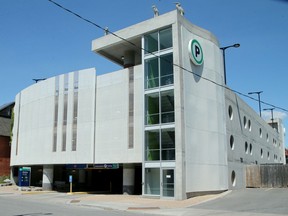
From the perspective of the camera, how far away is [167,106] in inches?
1097

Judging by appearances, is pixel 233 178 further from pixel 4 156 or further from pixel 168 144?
pixel 4 156

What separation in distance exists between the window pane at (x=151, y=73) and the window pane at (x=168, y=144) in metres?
3.70

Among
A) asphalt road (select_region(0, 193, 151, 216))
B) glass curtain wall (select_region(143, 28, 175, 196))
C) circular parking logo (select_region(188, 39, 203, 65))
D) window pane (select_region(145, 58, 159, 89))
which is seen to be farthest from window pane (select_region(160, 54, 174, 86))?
asphalt road (select_region(0, 193, 151, 216))

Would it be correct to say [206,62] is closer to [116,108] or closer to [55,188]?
[116,108]

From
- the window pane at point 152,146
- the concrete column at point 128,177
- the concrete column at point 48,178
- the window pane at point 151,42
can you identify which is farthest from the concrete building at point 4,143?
the window pane at point 151,42

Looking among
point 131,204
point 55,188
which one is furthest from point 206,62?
point 55,188

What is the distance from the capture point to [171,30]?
1104 inches

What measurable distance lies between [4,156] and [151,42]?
32.8m

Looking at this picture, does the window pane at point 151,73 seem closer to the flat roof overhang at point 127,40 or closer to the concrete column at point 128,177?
the flat roof overhang at point 127,40

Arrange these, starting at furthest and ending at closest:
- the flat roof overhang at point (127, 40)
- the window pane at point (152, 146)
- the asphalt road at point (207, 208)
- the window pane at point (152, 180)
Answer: the flat roof overhang at point (127, 40) → the window pane at point (152, 146) → the window pane at point (152, 180) → the asphalt road at point (207, 208)

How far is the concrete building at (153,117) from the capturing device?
27.0 meters

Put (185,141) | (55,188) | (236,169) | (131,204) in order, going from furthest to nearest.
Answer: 1. (55,188)
2. (236,169)
3. (185,141)
4. (131,204)

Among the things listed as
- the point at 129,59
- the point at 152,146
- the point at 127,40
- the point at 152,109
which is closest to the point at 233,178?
the point at 152,146

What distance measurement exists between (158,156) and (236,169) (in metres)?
8.88
